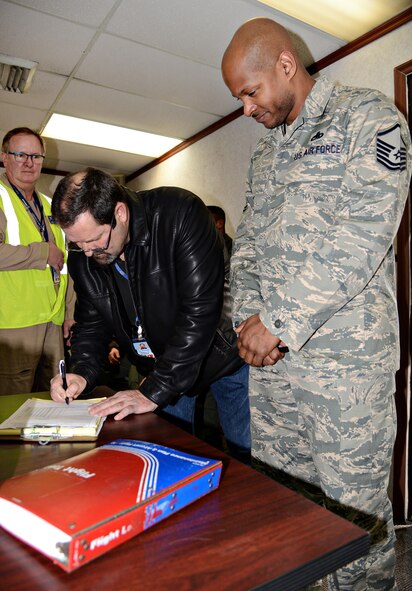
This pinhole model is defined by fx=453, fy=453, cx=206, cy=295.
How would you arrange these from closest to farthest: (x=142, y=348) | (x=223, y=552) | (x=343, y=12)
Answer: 1. (x=223, y=552)
2. (x=142, y=348)
3. (x=343, y=12)

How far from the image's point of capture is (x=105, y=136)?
13.2 feet

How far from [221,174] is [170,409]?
246cm

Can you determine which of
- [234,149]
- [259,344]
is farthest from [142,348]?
[234,149]

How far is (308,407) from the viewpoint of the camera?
111 centimetres

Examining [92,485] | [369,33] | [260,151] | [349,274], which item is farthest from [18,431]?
[369,33]

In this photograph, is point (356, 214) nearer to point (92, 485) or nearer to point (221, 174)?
point (92, 485)

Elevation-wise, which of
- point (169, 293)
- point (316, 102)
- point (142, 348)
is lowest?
point (142, 348)

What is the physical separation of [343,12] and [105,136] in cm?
241

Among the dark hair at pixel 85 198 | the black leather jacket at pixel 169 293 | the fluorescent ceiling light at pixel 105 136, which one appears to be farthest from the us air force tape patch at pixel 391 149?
the fluorescent ceiling light at pixel 105 136

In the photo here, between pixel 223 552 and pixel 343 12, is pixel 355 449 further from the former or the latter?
pixel 343 12

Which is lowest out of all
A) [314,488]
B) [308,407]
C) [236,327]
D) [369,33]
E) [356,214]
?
[314,488]

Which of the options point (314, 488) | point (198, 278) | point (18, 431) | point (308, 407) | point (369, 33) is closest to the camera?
point (18, 431)

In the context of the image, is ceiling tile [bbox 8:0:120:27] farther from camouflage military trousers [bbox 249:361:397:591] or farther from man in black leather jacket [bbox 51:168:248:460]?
camouflage military trousers [bbox 249:361:397:591]

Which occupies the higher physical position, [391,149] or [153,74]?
[153,74]
